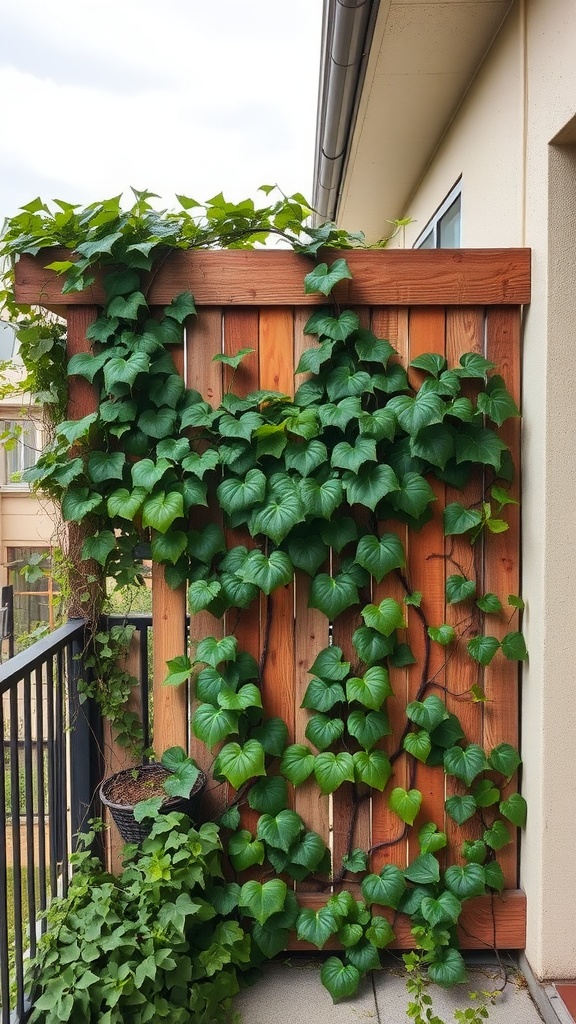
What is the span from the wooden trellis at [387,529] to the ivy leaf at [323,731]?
0.07 m

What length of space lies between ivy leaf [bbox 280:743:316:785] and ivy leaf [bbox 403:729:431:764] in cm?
28

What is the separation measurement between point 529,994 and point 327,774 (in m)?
0.82

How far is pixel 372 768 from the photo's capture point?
1.92 metres

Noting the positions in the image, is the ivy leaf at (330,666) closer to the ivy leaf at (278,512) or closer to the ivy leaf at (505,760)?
the ivy leaf at (278,512)

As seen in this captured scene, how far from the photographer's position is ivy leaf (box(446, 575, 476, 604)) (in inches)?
76.5

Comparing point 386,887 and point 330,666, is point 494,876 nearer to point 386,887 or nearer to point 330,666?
point 386,887

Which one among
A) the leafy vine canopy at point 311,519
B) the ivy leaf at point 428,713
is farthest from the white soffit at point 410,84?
the ivy leaf at point 428,713

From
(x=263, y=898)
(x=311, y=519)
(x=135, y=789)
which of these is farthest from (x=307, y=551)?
(x=263, y=898)

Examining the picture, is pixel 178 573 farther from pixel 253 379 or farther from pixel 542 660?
pixel 542 660

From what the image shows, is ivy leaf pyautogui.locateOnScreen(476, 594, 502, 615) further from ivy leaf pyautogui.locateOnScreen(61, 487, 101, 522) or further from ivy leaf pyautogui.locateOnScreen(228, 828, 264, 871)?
ivy leaf pyautogui.locateOnScreen(61, 487, 101, 522)

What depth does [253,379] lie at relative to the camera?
1999 mm

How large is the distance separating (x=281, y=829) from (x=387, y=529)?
921 mm

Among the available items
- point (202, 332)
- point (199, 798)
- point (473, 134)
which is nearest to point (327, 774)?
point (199, 798)

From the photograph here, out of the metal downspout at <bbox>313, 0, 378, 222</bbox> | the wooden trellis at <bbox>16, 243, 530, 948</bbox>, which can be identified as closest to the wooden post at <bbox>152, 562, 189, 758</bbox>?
the wooden trellis at <bbox>16, 243, 530, 948</bbox>
